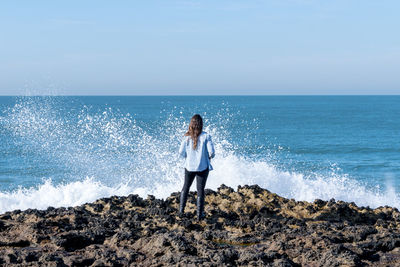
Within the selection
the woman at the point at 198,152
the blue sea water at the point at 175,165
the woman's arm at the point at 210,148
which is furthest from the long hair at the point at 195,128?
the blue sea water at the point at 175,165

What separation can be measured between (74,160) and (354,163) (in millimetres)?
14374

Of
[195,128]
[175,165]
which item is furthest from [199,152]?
[175,165]

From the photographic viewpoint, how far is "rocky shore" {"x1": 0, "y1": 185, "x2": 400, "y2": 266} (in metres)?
5.54

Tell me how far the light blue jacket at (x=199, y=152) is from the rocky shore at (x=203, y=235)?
33.4 inches

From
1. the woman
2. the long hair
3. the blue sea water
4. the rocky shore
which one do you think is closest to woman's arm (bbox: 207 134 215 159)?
the woman

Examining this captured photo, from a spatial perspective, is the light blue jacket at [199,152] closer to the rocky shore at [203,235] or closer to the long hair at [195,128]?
the long hair at [195,128]

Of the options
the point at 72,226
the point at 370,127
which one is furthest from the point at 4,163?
the point at 370,127

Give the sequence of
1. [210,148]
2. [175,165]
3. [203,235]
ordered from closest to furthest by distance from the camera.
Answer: [203,235], [210,148], [175,165]

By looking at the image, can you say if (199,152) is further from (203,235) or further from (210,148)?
(203,235)

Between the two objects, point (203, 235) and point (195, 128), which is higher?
point (195, 128)

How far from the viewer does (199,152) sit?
7.64m

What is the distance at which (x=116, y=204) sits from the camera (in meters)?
9.02

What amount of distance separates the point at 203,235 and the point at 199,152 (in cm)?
152

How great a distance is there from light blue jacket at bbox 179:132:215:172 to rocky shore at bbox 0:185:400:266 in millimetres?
849
